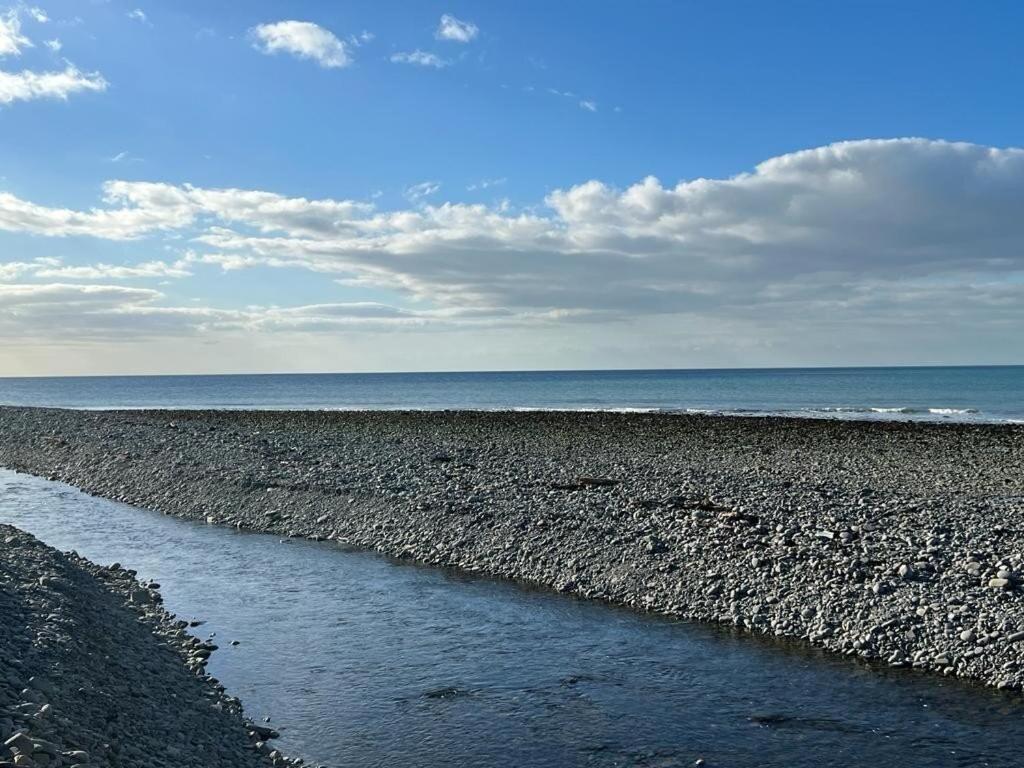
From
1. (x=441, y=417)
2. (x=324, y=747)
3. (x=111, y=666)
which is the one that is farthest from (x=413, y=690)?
(x=441, y=417)

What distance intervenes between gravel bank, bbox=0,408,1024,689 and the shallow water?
1123mm

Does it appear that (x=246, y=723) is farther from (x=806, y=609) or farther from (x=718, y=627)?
(x=806, y=609)

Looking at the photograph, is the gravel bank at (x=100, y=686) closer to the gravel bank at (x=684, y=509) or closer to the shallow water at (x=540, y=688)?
the shallow water at (x=540, y=688)

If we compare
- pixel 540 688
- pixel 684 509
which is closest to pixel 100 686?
pixel 540 688

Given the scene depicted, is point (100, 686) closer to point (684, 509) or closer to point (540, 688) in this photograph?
point (540, 688)

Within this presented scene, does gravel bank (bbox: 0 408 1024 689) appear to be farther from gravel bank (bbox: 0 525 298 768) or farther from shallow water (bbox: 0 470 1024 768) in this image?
gravel bank (bbox: 0 525 298 768)

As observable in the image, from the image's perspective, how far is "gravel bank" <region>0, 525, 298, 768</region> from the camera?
779cm

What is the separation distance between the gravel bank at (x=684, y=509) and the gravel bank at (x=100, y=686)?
784 centimetres

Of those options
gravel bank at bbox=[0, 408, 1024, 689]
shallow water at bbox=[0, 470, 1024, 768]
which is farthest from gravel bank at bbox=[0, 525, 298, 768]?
gravel bank at bbox=[0, 408, 1024, 689]

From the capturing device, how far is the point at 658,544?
18.6 meters

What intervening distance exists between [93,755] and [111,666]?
3473 mm

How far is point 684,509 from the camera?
22156 mm

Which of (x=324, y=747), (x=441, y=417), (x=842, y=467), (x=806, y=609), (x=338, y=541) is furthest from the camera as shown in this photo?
(x=441, y=417)

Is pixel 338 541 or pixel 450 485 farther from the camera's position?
pixel 450 485
